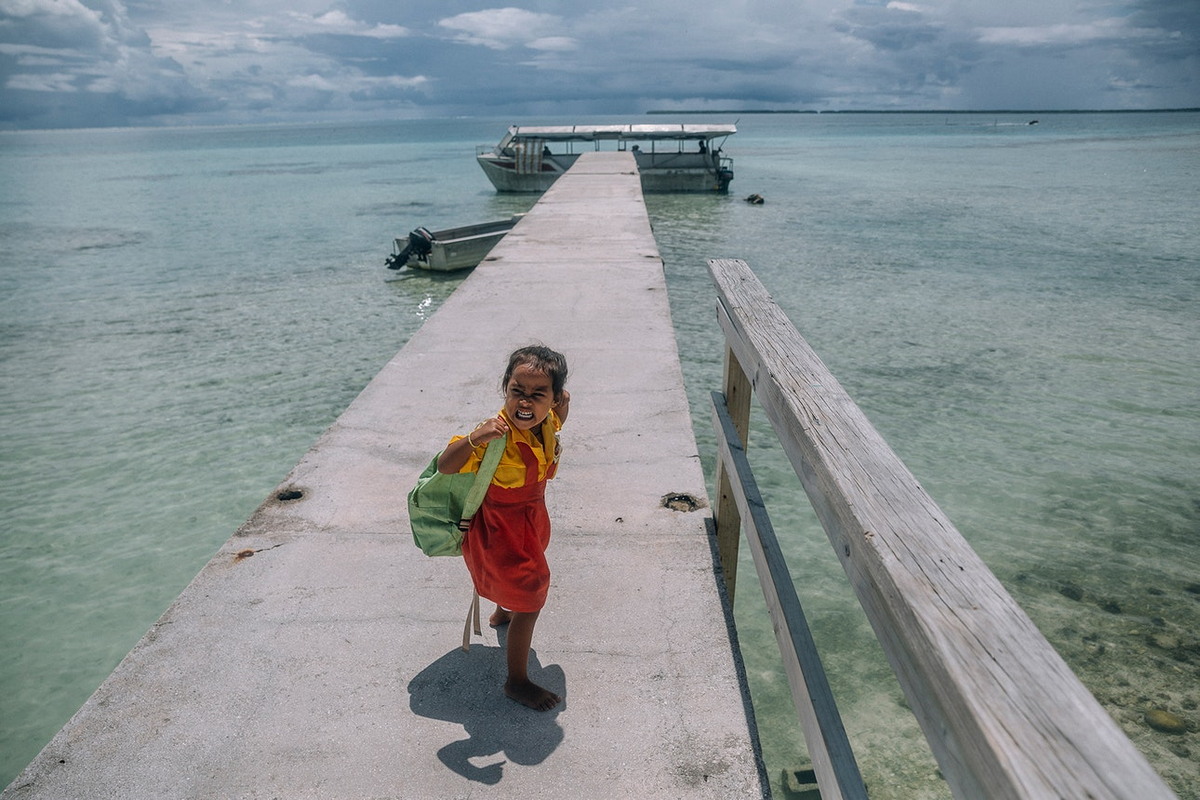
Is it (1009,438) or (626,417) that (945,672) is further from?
(1009,438)

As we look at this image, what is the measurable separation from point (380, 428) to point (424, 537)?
2.10m

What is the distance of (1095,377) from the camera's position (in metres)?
9.52

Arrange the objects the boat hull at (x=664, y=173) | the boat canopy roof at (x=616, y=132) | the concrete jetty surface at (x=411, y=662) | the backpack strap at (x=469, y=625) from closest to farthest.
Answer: the concrete jetty surface at (x=411, y=662) < the backpack strap at (x=469, y=625) < the boat canopy roof at (x=616, y=132) < the boat hull at (x=664, y=173)

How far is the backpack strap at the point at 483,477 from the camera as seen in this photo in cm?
239

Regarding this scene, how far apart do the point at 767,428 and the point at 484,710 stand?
604 cm

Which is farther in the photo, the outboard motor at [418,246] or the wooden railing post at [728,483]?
the outboard motor at [418,246]

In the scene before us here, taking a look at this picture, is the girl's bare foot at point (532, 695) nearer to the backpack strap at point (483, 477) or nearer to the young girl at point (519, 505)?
the young girl at point (519, 505)

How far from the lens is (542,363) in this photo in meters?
2.38

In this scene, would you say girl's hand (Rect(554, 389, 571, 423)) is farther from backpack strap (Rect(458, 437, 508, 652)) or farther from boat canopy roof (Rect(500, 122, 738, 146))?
boat canopy roof (Rect(500, 122, 738, 146))

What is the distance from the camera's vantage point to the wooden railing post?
11.1 ft

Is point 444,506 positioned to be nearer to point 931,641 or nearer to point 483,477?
point 483,477

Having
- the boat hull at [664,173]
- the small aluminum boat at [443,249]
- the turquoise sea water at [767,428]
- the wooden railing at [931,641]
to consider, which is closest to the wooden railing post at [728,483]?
the wooden railing at [931,641]

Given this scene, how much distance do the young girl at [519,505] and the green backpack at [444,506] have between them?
0.04m

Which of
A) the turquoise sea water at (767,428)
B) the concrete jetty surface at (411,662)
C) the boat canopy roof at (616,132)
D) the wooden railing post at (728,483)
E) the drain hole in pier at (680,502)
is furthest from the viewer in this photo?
the boat canopy roof at (616,132)
